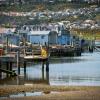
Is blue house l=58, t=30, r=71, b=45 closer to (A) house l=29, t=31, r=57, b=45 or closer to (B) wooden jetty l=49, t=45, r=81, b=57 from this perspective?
(A) house l=29, t=31, r=57, b=45

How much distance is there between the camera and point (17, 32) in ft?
221

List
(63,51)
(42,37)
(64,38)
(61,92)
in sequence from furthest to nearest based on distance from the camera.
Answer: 1. (64,38)
2. (42,37)
3. (63,51)
4. (61,92)

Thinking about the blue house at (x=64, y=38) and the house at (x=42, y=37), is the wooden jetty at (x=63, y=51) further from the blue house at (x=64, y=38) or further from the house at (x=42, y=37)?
the blue house at (x=64, y=38)

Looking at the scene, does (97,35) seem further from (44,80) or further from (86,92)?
(86,92)

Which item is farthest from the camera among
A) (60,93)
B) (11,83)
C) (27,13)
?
(27,13)

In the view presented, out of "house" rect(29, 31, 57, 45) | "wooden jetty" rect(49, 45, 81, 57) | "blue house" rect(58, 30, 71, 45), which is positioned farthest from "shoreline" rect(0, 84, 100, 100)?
"blue house" rect(58, 30, 71, 45)

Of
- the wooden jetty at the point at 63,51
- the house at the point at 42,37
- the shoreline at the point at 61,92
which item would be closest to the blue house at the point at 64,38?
the house at the point at 42,37

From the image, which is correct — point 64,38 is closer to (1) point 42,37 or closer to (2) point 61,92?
(1) point 42,37

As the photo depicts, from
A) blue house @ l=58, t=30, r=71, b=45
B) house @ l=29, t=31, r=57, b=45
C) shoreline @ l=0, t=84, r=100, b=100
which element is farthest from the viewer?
blue house @ l=58, t=30, r=71, b=45

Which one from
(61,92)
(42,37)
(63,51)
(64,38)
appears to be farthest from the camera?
(64,38)

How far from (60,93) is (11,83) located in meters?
5.64

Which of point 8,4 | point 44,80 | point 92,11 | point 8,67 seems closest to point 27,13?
point 8,4

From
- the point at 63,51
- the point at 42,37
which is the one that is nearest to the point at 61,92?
the point at 63,51

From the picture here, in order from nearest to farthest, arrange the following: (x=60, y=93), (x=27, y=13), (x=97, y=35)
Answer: (x=60, y=93) < (x=27, y=13) < (x=97, y=35)
